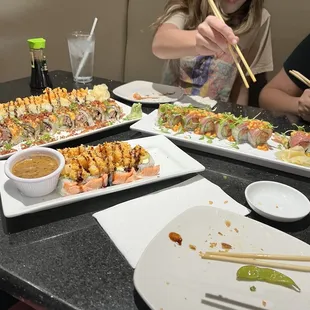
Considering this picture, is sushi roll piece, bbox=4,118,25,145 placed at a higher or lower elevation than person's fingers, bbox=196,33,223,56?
lower

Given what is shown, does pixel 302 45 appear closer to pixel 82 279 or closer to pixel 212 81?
pixel 212 81

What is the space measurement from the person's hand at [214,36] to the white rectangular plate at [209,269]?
0.86 meters

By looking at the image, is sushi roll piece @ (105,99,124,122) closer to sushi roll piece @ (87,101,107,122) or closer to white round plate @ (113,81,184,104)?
sushi roll piece @ (87,101,107,122)

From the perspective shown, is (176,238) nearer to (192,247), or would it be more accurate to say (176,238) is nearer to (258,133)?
(192,247)

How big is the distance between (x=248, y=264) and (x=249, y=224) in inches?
5.1

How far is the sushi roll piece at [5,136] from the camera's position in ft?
4.32

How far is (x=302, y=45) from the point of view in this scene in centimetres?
208

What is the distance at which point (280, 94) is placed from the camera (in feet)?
6.80

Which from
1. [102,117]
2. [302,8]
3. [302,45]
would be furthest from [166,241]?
[302,8]

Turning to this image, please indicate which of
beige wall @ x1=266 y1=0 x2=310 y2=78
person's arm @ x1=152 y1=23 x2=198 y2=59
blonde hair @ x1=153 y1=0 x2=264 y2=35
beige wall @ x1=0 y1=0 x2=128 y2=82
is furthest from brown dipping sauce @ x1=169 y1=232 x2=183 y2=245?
beige wall @ x1=0 y1=0 x2=128 y2=82

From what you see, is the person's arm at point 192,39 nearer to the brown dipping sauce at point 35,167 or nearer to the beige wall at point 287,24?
the beige wall at point 287,24

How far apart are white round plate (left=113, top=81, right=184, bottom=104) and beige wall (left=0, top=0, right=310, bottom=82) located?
3.42 ft

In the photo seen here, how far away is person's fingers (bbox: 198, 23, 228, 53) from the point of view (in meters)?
1.61

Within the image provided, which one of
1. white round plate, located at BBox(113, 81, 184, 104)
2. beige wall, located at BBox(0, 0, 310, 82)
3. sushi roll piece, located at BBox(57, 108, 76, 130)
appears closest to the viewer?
sushi roll piece, located at BBox(57, 108, 76, 130)
